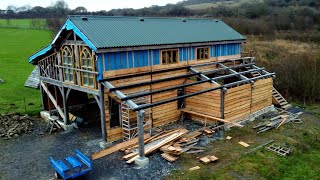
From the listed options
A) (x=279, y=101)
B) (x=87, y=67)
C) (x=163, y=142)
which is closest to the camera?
(x=163, y=142)

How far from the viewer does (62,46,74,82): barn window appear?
62.7 feet

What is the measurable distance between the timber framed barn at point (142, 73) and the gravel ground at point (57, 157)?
1.49 m

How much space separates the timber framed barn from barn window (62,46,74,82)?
0.21ft

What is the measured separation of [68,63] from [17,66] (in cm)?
2788

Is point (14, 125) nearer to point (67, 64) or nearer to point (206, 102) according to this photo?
point (67, 64)

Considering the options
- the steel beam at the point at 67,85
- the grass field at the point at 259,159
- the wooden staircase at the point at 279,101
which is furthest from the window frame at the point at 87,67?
the wooden staircase at the point at 279,101

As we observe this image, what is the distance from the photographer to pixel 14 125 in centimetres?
2106

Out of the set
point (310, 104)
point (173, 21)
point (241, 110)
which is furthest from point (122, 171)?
point (310, 104)

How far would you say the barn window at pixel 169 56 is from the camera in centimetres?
2048

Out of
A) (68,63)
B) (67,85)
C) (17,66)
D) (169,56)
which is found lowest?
(17,66)

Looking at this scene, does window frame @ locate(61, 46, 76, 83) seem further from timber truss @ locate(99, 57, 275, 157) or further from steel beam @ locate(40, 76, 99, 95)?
timber truss @ locate(99, 57, 275, 157)

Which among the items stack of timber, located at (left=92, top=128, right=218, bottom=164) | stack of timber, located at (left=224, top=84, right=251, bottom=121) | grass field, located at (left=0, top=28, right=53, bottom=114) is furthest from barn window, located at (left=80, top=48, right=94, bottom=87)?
stack of timber, located at (left=224, top=84, right=251, bottom=121)

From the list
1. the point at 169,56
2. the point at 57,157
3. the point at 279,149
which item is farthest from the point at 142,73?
the point at 279,149

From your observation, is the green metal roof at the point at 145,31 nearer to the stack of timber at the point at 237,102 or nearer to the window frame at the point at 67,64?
the window frame at the point at 67,64
